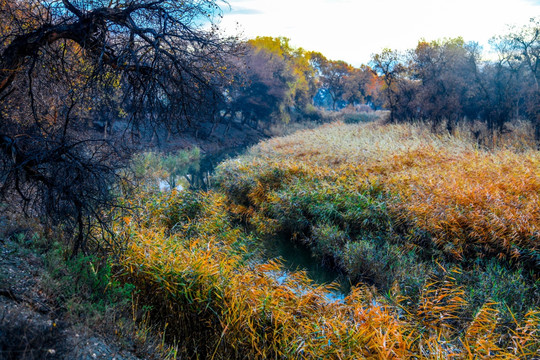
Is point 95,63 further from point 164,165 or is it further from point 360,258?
point 164,165

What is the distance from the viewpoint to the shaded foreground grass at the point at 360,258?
4.34m

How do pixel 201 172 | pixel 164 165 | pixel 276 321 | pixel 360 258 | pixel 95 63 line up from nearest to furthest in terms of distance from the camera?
pixel 276 321 → pixel 95 63 → pixel 360 258 → pixel 164 165 → pixel 201 172

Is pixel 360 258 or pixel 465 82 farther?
pixel 465 82

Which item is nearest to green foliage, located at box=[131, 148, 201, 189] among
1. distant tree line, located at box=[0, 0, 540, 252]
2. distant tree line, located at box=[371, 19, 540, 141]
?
distant tree line, located at box=[0, 0, 540, 252]

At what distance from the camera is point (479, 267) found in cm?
647

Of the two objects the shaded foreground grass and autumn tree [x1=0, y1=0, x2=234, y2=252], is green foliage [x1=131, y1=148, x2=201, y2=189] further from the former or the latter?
autumn tree [x1=0, y1=0, x2=234, y2=252]

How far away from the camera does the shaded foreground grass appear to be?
4340 mm

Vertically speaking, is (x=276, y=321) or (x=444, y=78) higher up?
(x=444, y=78)

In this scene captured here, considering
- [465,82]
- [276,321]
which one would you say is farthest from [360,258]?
[465,82]

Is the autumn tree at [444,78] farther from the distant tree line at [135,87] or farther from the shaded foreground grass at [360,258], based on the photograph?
the shaded foreground grass at [360,258]

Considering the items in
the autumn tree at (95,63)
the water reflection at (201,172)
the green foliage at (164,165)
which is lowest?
the water reflection at (201,172)

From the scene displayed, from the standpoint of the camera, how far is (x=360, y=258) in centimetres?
743

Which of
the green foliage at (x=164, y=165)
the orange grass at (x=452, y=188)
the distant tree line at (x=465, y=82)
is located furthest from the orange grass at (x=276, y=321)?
the distant tree line at (x=465, y=82)

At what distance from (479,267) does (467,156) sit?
6.16 m
